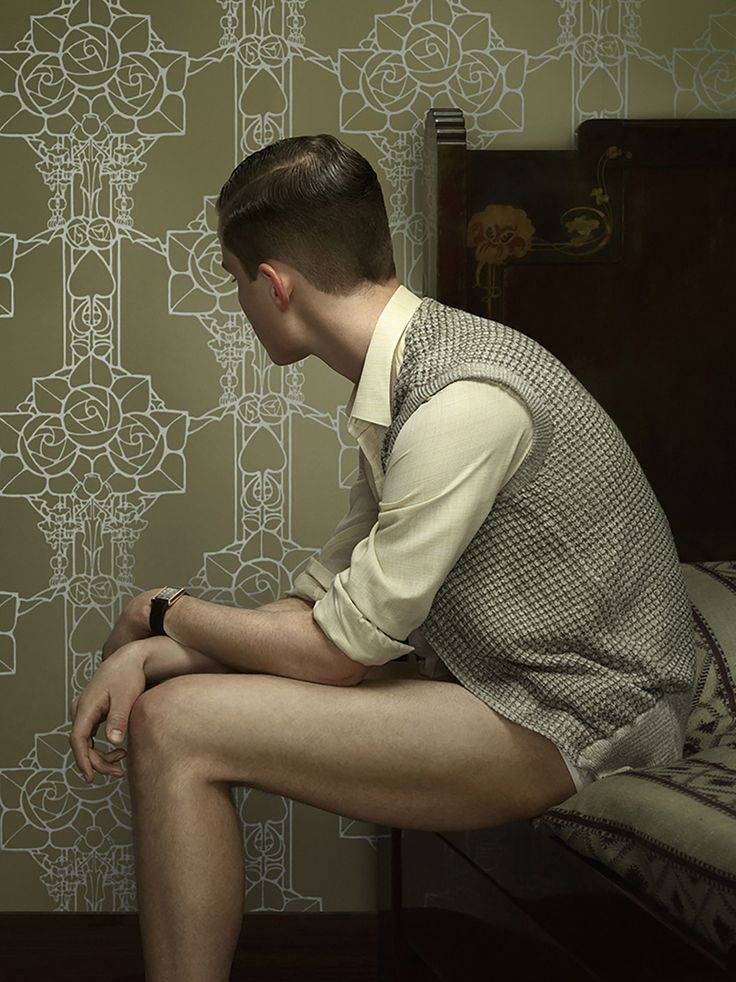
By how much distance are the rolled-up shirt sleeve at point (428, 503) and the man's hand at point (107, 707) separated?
1.00 feet

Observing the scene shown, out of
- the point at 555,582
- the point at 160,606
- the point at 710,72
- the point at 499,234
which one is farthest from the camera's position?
the point at 710,72

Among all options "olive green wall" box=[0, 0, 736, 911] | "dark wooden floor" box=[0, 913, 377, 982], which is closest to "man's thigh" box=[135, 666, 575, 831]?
"olive green wall" box=[0, 0, 736, 911]

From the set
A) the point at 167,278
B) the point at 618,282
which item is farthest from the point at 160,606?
the point at 618,282

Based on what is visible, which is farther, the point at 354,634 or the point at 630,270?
the point at 630,270

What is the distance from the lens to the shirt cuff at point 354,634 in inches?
49.7

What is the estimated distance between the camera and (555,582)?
130cm

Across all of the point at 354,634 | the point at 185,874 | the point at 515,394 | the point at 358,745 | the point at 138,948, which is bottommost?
the point at 138,948

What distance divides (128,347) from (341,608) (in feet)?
3.39

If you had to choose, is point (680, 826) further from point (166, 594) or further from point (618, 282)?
point (618, 282)

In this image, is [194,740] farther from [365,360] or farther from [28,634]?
[28,634]

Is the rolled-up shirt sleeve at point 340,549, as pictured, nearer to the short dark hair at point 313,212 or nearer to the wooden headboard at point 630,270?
the short dark hair at point 313,212

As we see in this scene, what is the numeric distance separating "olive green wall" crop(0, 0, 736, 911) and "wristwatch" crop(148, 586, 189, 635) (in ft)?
2.08

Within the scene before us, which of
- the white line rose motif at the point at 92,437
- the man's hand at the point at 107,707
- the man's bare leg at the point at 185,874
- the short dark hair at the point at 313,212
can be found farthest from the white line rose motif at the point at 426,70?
the man's bare leg at the point at 185,874

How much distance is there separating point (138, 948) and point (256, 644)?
1118mm
